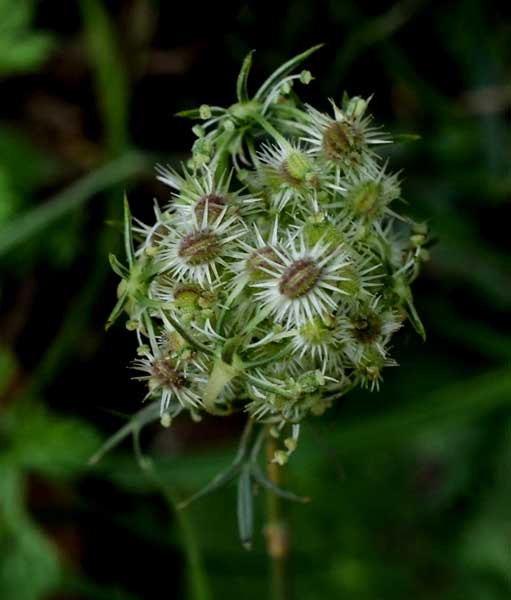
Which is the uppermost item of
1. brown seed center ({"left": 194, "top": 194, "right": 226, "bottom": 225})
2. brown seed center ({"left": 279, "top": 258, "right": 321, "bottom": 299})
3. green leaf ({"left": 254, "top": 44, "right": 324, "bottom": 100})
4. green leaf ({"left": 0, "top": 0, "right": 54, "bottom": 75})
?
green leaf ({"left": 0, "top": 0, "right": 54, "bottom": 75})

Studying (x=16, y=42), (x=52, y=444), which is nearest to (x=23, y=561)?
(x=52, y=444)

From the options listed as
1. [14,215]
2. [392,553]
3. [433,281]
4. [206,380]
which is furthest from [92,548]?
[206,380]

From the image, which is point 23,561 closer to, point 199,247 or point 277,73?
point 199,247

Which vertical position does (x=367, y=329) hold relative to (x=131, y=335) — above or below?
below

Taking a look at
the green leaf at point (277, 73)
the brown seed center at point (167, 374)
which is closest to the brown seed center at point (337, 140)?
the green leaf at point (277, 73)

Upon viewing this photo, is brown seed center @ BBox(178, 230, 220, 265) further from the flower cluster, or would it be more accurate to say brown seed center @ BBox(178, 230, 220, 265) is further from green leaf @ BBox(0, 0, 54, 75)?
green leaf @ BBox(0, 0, 54, 75)

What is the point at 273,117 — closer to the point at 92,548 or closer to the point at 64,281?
the point at 64,281

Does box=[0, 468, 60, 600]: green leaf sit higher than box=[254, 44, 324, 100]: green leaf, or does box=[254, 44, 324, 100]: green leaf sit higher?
box=[254, 44, 324, 100]: green leaf

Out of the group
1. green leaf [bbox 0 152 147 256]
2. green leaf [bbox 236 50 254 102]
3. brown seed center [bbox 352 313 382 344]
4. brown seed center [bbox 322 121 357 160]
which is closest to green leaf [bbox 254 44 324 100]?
green leaf [bbox 236 50 254 102]
